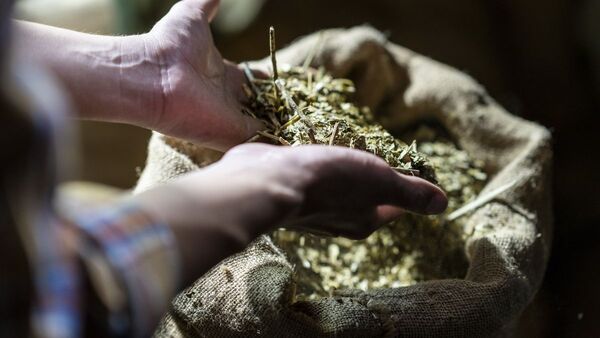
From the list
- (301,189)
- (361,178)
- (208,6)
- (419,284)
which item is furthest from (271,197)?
(208,6)

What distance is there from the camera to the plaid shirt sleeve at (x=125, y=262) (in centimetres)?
84

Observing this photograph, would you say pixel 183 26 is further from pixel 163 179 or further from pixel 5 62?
pixel 5 62

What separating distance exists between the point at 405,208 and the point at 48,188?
65cm

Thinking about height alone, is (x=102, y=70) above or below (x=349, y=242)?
above

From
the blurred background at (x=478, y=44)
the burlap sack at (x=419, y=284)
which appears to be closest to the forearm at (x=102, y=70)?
the burlap sack at (x=419, y=284)

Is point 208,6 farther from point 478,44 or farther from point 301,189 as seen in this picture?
point 478,44

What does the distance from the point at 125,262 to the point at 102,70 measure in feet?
2.24

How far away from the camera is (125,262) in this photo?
2.74 ft

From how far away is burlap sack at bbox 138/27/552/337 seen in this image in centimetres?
129

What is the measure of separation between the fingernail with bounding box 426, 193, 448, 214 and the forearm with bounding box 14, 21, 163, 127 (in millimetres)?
630

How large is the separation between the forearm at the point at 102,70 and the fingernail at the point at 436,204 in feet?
2.07

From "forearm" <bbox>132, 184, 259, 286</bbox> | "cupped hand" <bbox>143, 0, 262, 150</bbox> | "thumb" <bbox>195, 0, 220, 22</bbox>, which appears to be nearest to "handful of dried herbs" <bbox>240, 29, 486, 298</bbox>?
"cupped hand" <bbox>143, 0, 262, 150</bbox>

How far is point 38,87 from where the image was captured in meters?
0.78

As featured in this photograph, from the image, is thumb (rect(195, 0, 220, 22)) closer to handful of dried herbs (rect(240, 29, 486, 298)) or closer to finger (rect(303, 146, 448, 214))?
handful of dried herbs (rect(240, 29, 486, 298))
